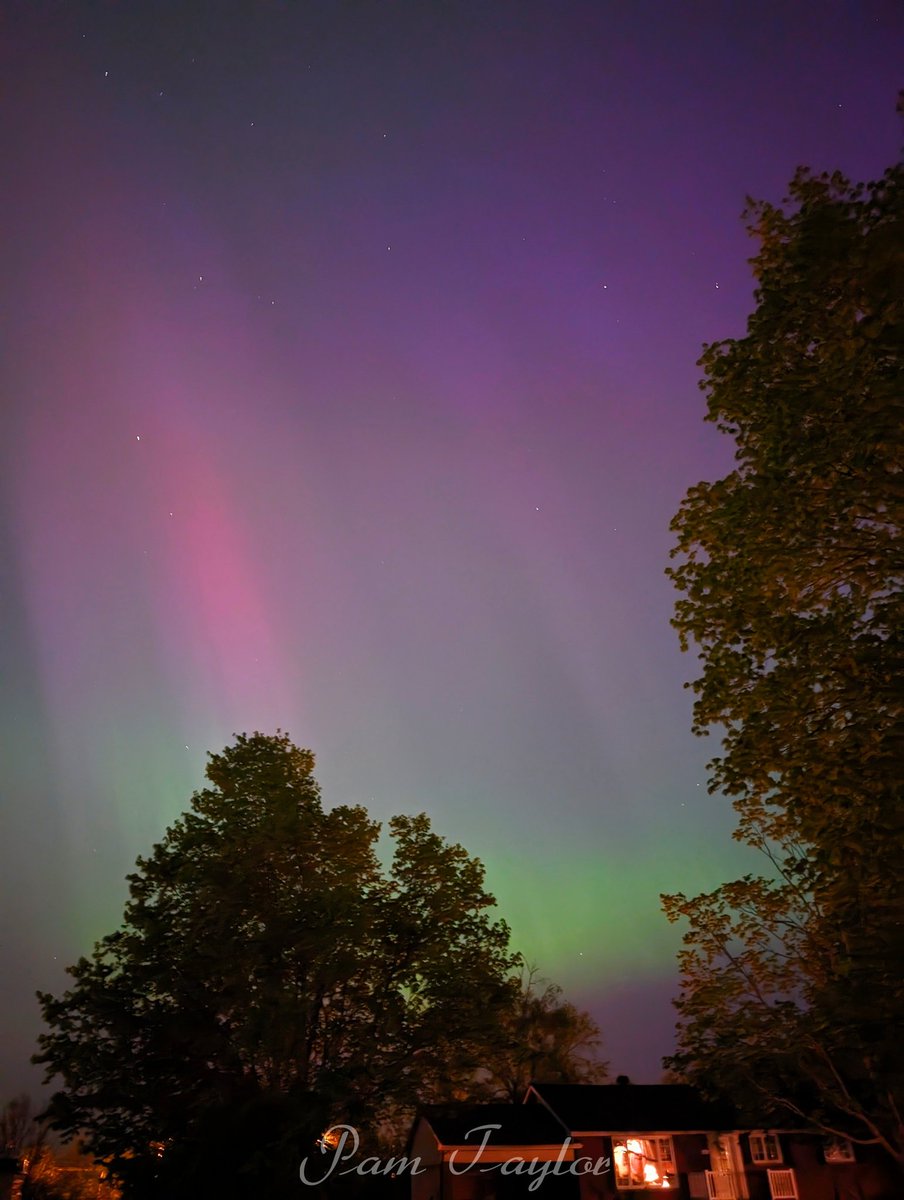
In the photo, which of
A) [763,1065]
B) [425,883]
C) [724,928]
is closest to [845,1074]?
[763,1065]

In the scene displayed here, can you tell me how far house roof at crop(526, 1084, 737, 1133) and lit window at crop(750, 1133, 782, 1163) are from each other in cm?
120

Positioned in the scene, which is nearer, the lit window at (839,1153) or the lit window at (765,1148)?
the lit window at (839,1153)

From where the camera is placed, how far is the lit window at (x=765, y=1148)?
4241 centimetres

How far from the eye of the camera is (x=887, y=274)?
12.4m

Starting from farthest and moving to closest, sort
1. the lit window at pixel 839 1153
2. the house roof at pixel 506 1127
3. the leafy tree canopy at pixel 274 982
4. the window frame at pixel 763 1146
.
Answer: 1. the window frame at pixel 763 1146
2. the lit window at pixel 839 1153
3. the house roof at pixel 506 1127
4. the leafy tree canopy at pixel 274 982

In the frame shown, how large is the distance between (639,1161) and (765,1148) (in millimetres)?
6003

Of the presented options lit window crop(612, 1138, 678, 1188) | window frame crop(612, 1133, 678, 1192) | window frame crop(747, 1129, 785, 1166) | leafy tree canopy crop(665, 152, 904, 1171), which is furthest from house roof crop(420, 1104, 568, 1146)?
leafy tree canopy crop(665, 152, 904, 1171)

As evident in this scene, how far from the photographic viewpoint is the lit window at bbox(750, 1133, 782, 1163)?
42.4 meters

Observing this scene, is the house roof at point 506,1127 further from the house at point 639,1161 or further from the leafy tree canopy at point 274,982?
the leafy tree canopy at point 274,982

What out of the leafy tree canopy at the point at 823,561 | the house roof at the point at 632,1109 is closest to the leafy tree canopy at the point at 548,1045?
the house roof at the point at 632,1109

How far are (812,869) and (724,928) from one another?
10578mm

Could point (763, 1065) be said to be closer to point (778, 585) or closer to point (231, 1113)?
point (231, 1113)

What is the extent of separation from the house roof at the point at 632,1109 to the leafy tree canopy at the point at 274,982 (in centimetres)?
1763

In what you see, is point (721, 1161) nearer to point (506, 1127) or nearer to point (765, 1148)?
point (765, 1148)
